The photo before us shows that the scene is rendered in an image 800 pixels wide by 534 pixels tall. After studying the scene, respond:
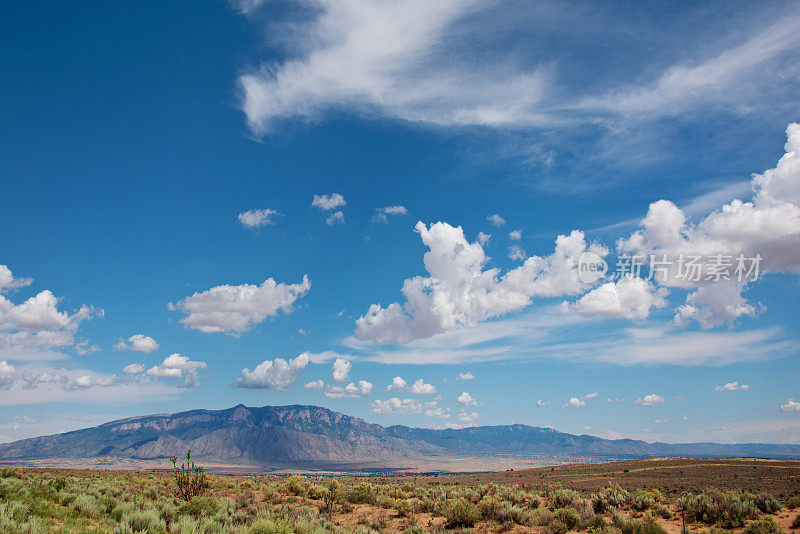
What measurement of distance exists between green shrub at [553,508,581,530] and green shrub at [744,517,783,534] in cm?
630

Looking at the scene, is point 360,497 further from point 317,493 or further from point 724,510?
point 724,510

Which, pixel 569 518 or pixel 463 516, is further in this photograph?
pixel 463 516

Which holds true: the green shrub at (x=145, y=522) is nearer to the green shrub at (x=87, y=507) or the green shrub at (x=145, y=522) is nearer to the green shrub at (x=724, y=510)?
the green shrub at (x=87, y=507)

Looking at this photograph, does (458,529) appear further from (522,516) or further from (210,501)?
(210,501)

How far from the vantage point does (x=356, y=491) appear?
29297 millimetres

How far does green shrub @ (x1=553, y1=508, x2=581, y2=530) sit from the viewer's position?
19922mm

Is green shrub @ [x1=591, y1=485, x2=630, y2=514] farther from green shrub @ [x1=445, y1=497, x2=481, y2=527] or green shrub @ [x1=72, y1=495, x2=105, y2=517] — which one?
green shrub @ [x1=72, y1=495, x2=105, y2=517]

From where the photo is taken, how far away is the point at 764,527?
17578 millimetres

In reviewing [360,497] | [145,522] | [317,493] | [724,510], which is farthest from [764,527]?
[317,493]

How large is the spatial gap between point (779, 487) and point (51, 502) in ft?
150

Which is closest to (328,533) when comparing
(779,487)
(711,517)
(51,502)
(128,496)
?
(51,502)

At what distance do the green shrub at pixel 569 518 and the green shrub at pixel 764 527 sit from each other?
20.7 feet

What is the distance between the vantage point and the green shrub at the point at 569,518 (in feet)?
65.4

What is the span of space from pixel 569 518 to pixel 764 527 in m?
7.21
